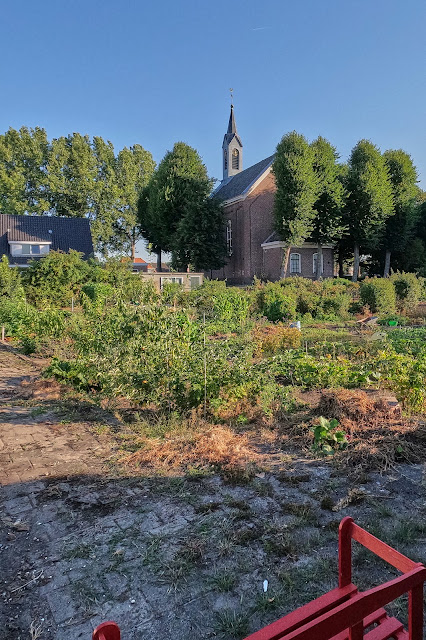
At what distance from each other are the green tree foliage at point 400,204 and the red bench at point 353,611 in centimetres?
3570

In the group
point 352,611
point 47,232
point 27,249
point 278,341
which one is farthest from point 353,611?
point 47,232

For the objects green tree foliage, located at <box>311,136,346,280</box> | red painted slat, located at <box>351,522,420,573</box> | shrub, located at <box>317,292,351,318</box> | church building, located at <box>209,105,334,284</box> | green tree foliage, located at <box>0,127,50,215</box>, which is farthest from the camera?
→ green tree foliage, located at <box>0,127,50,215</box>

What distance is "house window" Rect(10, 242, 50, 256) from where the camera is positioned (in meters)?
34.6

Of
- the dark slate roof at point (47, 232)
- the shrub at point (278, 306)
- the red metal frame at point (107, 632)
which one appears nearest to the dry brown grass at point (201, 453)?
the red metal frame at point (107, 632)

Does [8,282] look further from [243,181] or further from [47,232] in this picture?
[243,181]

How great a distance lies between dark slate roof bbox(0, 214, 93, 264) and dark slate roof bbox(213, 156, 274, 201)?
12.1 metres

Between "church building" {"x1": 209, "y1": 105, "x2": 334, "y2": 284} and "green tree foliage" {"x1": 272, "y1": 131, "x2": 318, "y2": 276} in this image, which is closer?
"green tree foliage" {"x1": 272, "y1": 131, "x2": 318, "y2": 276}

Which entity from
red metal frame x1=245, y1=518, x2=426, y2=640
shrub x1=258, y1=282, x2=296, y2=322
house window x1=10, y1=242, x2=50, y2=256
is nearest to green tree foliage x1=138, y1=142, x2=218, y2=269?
house window x1=10, y1=242, x2=50, y2=256

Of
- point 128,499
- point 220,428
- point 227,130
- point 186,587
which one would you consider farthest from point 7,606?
point 227,130

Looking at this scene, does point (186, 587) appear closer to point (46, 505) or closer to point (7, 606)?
point (7, 606)

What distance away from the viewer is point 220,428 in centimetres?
490

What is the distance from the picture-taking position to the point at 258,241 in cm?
3569

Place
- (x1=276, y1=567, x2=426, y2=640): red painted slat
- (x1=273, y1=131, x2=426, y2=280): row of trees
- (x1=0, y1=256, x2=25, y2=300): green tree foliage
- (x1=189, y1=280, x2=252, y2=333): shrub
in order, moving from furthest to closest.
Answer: (x1=273, y1=131, x2=426, y2=280): row of trees → (x1=0, y1=256, x2=25, y2=300): green tree foliage → (x1=189, y1=280, x2=252, y2=333): shrub → (x1=276, y1=567, x2=426, y2=640): red painted slat

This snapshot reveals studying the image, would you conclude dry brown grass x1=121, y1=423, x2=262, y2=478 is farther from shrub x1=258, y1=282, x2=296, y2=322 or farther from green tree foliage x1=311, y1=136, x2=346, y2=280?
green tree foliage x1=311, y1=136, x2=346, y2=280
